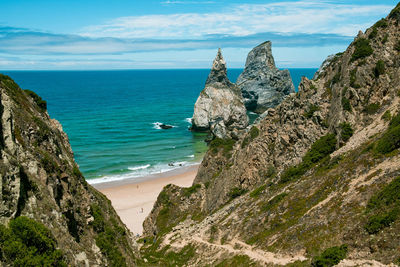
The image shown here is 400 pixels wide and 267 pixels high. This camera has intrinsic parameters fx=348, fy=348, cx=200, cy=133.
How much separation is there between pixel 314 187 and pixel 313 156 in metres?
4.69

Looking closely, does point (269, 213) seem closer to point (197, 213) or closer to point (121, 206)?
point (197, 213)

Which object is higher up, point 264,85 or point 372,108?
point 264,85

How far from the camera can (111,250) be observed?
74.1ft

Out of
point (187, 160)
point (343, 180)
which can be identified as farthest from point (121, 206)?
point (343, 180)

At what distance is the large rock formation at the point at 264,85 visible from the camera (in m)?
132

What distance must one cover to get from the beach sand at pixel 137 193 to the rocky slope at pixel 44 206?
2249cm

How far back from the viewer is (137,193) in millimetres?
58781

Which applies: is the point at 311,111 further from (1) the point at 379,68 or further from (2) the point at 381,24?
(2) the point at 381,24

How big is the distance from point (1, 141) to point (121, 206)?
38.3 metres

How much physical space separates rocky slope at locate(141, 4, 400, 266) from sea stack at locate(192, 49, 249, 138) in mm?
62786

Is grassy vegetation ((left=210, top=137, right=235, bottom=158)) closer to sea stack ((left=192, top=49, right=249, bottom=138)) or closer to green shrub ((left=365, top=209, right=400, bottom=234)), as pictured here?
green shrub ((left=365, top=209, right=400, bottom=234))

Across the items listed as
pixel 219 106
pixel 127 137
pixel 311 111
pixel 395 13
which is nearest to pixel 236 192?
pixel 311 111

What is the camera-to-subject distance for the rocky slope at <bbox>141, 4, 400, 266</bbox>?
17.9 metres

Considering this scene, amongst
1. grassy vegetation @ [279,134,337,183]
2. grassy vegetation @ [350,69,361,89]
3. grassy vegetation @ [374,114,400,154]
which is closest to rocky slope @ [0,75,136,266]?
grassy vegetation @ [279,134,337,183]
